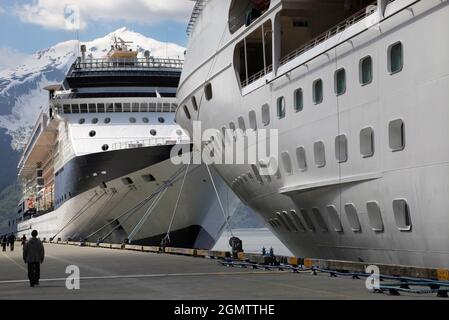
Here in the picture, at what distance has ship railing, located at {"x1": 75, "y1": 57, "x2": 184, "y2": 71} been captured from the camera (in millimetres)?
53525

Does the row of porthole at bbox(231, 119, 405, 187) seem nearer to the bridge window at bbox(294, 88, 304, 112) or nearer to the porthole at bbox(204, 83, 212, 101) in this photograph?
the bridge window at bbox(294, 88, 304, 112)

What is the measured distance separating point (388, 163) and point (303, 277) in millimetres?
3144

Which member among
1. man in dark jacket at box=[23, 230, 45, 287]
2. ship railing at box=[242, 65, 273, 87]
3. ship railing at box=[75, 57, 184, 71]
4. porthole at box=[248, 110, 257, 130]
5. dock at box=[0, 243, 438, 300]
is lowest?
dock at box=[0, 243, 438, 300]

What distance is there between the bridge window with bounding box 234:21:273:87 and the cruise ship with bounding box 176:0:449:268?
54mm

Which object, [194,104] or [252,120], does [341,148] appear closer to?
[252,120]

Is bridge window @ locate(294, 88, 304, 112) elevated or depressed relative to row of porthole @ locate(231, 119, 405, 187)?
elevated

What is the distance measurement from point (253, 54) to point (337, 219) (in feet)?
28.6

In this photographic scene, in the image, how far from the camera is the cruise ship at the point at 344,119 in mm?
14547

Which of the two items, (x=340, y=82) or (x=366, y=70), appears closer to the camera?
(x=366, y=70)

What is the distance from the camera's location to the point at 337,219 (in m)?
18.5

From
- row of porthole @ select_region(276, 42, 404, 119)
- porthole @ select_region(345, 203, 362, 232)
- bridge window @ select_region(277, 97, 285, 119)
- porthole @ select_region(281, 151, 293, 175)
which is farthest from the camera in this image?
bridge window @ select_region(277, 97, 285, 119)

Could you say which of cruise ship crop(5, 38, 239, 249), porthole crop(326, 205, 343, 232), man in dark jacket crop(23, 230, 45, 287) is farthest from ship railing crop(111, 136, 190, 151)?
man in dark jacket crop(23, 230, 45, 287)

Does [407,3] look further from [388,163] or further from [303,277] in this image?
[303,277]

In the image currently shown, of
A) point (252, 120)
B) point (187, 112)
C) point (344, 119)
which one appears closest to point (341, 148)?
point (344, 119)
